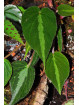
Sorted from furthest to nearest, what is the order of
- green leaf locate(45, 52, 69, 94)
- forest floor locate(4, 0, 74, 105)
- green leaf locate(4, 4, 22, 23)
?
forest floor locate(4, 0, 74, 105) → green leaf locate(4, 4, 22, 23) → green leaf locate(45, 52, 69, 94)

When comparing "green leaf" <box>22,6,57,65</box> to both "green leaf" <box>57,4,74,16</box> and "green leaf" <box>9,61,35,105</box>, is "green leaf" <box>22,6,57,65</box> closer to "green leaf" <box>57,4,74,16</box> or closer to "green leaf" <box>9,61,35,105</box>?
"green leaf" <box>57,4,74,16</box>

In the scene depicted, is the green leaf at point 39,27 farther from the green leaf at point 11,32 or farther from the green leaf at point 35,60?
the green leaf at point 35,60

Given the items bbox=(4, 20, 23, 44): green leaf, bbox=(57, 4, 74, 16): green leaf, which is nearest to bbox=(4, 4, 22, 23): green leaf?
bbox=(4, 20, 23, 44): green leaf

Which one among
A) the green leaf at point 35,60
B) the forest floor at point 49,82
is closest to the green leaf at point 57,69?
the green leaf at point 35,60

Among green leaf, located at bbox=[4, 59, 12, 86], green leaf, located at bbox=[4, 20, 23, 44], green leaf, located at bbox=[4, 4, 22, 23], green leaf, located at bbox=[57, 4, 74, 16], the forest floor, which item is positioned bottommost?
the forest floor

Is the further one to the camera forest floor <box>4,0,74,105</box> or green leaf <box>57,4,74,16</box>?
Answer: forest floor <box>4,0,74,105</box>
